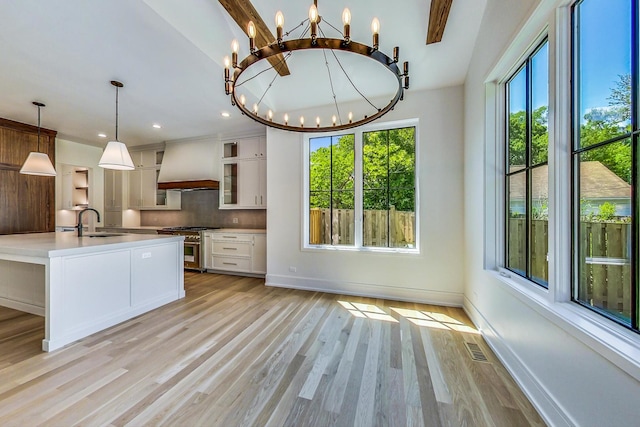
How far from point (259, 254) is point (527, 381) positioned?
12.5 ft

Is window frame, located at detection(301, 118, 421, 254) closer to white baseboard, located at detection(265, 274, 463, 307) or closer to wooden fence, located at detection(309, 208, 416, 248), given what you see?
wooden fence, located at detection(309, 208, 416, 248)

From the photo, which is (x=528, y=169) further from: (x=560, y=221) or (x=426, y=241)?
(x=426, y=241)

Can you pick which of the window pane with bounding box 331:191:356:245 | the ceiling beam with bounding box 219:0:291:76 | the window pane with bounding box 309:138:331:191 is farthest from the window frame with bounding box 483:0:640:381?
the window pane with bounding box 309:138:331:191

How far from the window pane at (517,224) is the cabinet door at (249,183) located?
382cm

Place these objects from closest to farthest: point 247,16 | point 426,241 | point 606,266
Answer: point 606,266
point 247,16
point 426,241

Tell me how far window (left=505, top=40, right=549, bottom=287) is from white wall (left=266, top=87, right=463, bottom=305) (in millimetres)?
869

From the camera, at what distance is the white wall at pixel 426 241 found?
319 cm

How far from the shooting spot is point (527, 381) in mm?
1663

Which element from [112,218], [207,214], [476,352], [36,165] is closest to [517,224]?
[476,352]

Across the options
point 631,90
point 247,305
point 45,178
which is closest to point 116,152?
point 247,305

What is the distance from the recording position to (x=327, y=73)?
320cm

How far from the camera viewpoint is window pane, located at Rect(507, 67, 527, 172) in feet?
6.72

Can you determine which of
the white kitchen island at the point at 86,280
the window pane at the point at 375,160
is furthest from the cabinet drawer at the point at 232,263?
the window pane at the point at 375,160

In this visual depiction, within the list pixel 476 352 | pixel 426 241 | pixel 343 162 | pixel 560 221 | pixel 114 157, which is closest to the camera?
pixel 560 221
